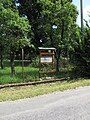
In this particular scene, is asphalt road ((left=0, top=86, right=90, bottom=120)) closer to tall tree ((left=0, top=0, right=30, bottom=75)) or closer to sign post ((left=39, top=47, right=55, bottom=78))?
sign post ((left=39, top=47, right=55, bottom=78))

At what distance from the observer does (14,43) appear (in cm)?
2162

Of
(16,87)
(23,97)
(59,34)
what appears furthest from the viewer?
(59,34)

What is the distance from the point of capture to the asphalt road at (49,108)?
9.43 m

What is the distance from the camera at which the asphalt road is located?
30.9 ft

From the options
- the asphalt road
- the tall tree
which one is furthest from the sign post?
the asphalt road

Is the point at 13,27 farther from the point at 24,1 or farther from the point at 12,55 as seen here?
the point at 24,1

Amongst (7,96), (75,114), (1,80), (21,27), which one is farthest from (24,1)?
(75,114)

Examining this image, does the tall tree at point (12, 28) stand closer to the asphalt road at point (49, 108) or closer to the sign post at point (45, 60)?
the sign post at point (45, 60)

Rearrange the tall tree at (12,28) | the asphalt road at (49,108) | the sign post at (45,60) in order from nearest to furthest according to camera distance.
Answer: the asphalt road at (49,108) → the tall tree at (12,28) → the sign post at (45,60)

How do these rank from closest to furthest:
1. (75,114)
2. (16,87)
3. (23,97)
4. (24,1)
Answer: (75,114) < (23,97) < (16,87) < (24,1)

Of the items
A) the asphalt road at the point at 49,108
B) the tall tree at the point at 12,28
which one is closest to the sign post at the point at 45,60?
the tall tree at the point at 12,28

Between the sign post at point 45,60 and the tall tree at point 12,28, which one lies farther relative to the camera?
the sign post at point 45,60

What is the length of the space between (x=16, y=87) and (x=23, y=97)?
402 cm

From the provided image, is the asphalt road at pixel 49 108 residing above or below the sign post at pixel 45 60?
below
